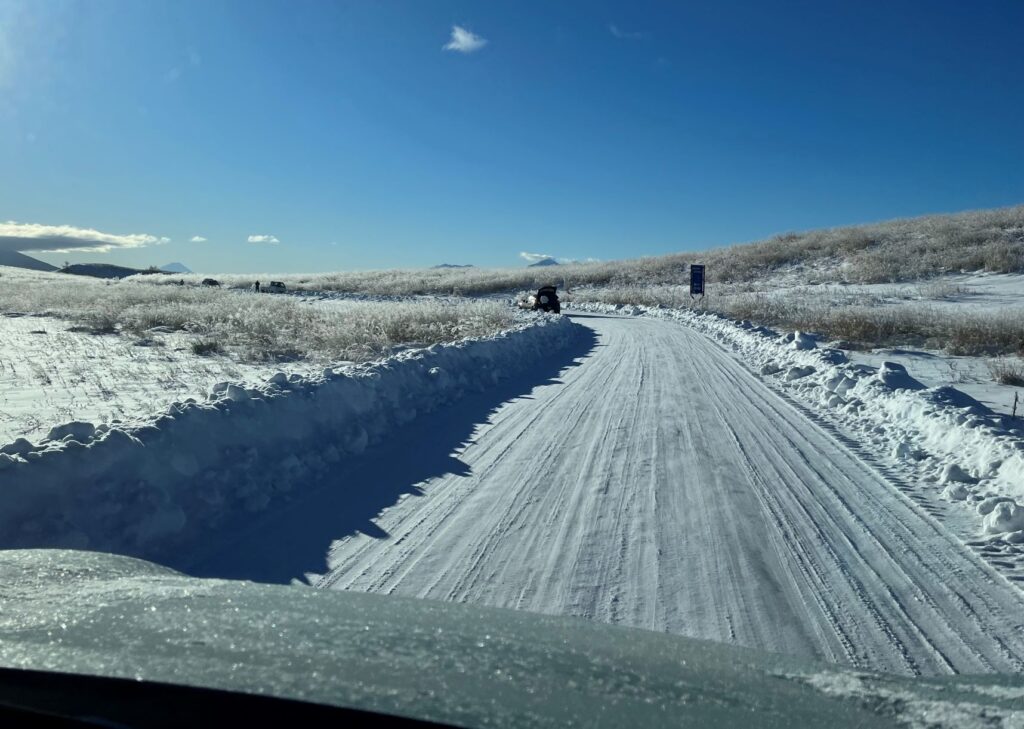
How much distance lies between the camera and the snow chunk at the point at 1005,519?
538 cm

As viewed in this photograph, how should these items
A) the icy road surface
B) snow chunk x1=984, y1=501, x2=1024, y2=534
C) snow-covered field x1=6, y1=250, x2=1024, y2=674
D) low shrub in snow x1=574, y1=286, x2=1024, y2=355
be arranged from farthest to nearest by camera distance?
low shrub in snow x1=574, y1=286, x2=1024, y2=355 → snow chunk x1=984, y1=501, x2=1024, y2=534 → snow-covered field x1=6, y1=250, x2=1024, y2=674 → the icy road surface

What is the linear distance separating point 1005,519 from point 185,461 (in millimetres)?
6481

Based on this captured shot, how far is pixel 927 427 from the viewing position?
326 inches

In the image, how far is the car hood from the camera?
79.0 inches

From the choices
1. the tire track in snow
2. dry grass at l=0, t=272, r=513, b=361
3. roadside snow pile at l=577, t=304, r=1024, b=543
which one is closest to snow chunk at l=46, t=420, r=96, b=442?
the tire track in snow

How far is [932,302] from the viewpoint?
32.6m

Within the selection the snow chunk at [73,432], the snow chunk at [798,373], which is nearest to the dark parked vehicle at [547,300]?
the snow chunk at [798,373]

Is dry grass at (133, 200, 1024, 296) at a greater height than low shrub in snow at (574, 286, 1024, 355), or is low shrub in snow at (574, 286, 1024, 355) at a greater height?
dry grass at (133, 200, 1024, 296)

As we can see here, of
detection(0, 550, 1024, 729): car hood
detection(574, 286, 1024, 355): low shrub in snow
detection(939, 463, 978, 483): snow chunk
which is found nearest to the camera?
detection(0, 550, 1024, 729): car hood

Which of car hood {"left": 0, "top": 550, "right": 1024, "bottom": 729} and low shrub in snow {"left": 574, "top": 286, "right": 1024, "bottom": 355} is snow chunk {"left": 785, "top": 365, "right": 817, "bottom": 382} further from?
car hood {"left": 0, "top": 550, "right": 1024, "bottom": 729}

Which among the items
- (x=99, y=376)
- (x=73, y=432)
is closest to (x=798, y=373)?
(x=73, y=432)

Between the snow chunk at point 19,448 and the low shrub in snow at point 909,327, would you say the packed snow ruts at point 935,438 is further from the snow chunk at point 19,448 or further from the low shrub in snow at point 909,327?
the snow chunk at point 19,448

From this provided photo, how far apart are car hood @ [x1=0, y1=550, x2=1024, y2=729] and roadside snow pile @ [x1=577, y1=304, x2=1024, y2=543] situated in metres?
3.73

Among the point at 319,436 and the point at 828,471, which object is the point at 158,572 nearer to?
the point at 319,436
